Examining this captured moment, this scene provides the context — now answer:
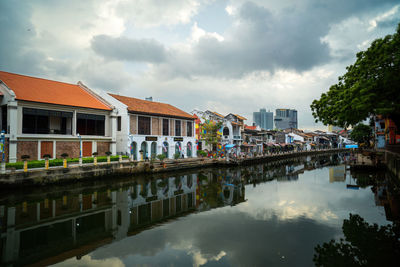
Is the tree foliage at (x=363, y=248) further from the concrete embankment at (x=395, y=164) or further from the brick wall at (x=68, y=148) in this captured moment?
the brick wall at (x=68, y=148)

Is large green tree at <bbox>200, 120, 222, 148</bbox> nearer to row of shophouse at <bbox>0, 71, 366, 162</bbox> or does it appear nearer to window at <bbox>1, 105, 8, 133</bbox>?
row of shophouse at <bbox>0, 71, 366, 162</bbox>

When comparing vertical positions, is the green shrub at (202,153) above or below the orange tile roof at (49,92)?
below

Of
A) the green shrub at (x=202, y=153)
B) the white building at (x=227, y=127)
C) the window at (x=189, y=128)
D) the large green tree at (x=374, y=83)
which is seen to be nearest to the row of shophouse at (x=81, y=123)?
the window at (x=189, y=128)

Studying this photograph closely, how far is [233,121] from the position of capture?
5472cm

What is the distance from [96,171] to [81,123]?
30.4 feet

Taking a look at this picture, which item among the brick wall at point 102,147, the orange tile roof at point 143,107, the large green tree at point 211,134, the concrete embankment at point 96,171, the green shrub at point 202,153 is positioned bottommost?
the concrete embankment at point 96,171

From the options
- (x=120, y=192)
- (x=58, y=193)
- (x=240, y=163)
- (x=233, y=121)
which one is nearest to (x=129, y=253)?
(x=120, y=192)

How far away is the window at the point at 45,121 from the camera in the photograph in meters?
24.4

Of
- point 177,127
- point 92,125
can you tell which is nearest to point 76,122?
point 92,125

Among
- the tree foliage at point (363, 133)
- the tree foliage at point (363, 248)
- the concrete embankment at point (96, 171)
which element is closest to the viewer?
the tree foliage at point (363, 248)

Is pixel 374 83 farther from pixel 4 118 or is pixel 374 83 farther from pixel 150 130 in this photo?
pixel 4 118

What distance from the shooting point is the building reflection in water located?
9.52 m

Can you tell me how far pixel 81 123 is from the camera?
30.2 metres

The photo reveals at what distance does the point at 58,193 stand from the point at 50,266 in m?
12.3
